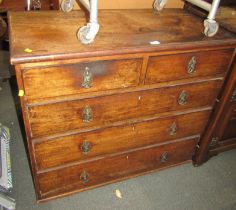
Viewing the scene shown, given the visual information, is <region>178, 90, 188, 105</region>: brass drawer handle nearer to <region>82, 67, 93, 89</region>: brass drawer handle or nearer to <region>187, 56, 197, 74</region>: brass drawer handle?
<region>187, 56, 197, 74</region>: brass drawer handle

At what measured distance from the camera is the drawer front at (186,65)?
1210mm

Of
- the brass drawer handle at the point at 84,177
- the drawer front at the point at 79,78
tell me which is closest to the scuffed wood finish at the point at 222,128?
the drawer front at the point at 79,78

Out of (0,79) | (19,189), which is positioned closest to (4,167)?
(19,189)

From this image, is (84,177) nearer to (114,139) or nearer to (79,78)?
(114,139)

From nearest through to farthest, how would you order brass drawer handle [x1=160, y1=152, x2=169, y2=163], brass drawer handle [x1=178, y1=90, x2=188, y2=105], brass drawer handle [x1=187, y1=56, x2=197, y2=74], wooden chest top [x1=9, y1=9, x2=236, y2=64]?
1. wooden chest top [x1=9, y1=9, x2=236, y2=64]
2. brass drawer handle [x1=187, y1=56, x2=197, y2=74]
3. brass drawer handle [x1=178, y1=90, x2=188, y2=105]
4. brass drawer handle [x1=160, y1=152, x2=169, y2=163]

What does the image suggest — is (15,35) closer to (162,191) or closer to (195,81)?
(195,81)

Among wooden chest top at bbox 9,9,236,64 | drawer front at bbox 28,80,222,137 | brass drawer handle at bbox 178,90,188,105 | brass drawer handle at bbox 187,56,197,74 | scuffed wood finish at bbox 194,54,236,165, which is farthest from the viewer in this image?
scuffed wood finish at bbox 194,54,236,165

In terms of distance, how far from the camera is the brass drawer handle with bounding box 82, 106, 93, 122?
3.92 feet

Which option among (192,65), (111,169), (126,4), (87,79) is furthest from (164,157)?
(126,4)

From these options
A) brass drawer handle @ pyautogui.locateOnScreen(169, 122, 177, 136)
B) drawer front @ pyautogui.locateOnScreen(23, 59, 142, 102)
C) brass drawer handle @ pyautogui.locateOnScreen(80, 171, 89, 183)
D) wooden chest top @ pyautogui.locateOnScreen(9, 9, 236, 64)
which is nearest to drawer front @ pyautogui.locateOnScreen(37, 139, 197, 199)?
brass drawer handle @ pyautogui.locateOnScreen(80, 171, 89, 183)

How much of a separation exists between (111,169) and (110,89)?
0.60 metres

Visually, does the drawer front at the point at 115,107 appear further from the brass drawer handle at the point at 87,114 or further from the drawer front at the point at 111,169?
the drawer front at the point at 111,169

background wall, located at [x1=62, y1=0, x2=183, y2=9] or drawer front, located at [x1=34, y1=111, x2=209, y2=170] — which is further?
background wall, located at [x1=62, y1=0, x2=183, y2=9]

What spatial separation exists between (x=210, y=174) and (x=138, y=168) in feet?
1.86
